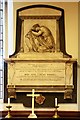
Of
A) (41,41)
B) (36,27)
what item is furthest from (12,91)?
(36,27)

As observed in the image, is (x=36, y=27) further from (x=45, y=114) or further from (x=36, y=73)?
(x=45, y=114)

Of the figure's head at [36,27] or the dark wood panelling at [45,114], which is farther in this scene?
the figure's head at [36,27]

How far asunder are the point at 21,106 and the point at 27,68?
2.25 feet

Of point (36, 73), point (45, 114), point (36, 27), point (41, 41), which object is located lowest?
point (45, 114)

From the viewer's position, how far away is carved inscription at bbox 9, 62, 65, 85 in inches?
263

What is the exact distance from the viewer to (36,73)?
22.0ft

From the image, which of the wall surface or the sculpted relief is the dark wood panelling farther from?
the sculpted relief

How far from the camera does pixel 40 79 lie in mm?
6684

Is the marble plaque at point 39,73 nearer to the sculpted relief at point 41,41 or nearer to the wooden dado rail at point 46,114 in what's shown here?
the sculpted relief at point 41,41

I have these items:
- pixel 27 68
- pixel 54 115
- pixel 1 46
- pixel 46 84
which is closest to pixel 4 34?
pixel 1 46

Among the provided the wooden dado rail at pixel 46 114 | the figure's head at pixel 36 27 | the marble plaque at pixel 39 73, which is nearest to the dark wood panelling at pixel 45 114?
the wooden dado rail at pixel 46 114

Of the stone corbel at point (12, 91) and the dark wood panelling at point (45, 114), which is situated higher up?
the stone corbel at point (12, 91)

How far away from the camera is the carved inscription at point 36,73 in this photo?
6.67m

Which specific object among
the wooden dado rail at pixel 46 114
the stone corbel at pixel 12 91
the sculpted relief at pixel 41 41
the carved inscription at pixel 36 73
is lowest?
the wooden dado rail at pixel 46 114
